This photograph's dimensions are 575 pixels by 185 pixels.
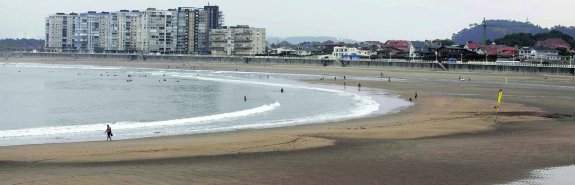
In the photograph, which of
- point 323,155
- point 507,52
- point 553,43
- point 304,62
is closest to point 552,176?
point 323,155

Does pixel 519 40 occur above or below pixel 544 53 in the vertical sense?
above

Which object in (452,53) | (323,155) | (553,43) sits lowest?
(323,155)

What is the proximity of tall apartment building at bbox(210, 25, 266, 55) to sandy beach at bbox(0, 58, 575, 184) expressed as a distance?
5765 inches

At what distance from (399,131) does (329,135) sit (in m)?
3.10

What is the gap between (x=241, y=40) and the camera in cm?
17475

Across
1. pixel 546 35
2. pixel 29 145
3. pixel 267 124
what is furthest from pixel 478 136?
pixel 546 35

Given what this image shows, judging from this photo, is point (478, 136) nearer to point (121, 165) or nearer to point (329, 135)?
point (329, 135)

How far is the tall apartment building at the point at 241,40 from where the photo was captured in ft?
570

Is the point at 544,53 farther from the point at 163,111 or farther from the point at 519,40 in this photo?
the point at 163,111

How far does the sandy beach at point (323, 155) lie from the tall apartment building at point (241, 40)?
146 m

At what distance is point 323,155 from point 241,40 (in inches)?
6239

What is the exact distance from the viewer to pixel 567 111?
33500 mm

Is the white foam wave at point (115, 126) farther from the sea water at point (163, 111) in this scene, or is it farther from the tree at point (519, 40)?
the tree at point (519, 40)

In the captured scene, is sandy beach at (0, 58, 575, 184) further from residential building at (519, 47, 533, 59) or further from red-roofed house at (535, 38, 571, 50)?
red-roofed house at (535, 38, 571, 50)
